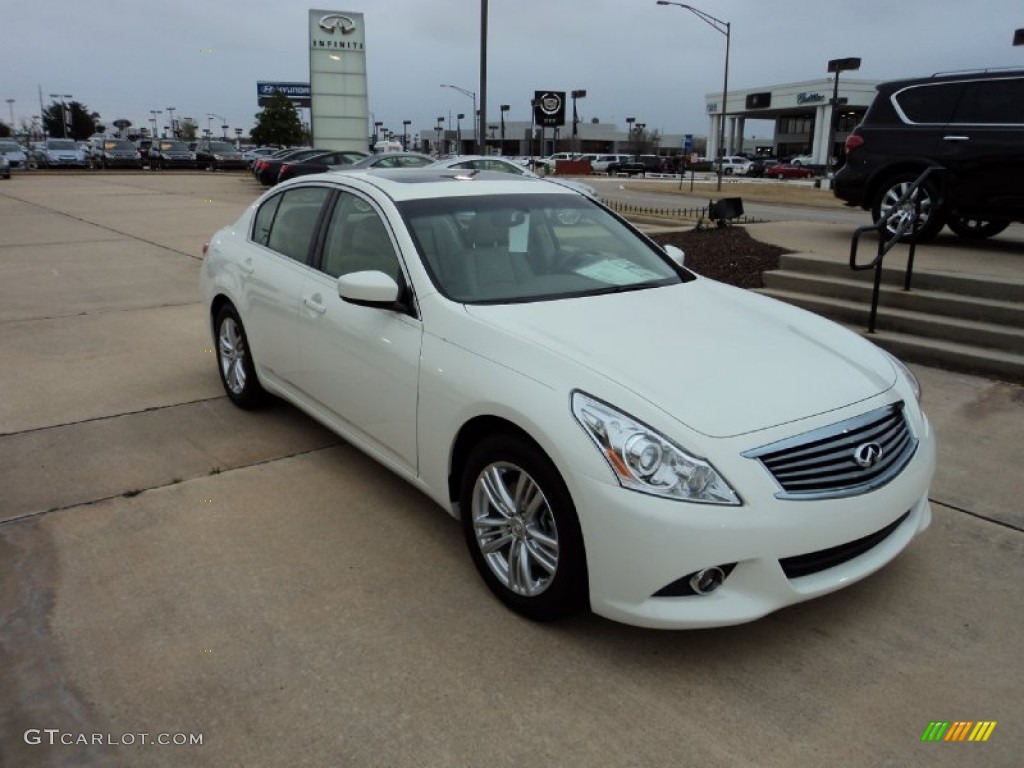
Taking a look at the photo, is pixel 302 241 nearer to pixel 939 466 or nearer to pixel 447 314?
pixel 447 314

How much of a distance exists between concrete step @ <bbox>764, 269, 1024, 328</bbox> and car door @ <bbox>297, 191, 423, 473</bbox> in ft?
15.9

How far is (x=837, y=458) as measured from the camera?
2.85 m

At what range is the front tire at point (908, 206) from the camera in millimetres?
8742

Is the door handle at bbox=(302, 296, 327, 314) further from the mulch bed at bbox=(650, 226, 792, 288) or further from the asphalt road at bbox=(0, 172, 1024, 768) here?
the mulch bed at bbox=(650, 226, 792, 288)

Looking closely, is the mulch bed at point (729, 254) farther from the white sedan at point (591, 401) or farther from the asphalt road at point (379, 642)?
the white sedan at point (591, 401)

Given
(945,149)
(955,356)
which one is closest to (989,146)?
(945,149)

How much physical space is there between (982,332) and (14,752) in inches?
256

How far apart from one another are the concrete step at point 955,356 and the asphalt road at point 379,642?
117 cm

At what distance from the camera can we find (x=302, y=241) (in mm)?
4637

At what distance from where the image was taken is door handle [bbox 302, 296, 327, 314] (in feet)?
13.8

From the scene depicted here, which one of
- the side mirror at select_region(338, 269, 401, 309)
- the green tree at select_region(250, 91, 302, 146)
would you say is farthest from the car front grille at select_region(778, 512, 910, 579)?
the green tree at select_region(250, 91, 302, 146)

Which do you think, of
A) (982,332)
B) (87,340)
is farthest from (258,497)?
(982,332)

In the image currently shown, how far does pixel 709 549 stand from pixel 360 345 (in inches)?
76.9

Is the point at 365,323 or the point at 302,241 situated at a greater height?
the point at 302,241
